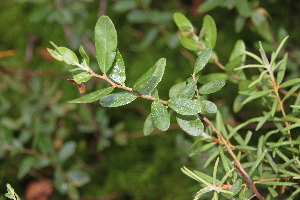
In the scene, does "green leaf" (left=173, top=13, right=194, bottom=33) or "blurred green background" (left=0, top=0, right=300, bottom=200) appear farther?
"blurred green background" (left=0, top=0, right=300, bottom=200)

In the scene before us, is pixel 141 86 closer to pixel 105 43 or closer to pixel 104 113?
pixel 105 43

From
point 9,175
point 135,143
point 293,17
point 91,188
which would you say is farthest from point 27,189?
Result: point 293,17

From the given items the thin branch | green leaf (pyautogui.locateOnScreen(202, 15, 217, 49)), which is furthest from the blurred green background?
the thin branch

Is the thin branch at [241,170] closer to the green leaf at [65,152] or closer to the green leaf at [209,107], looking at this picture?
the green leaf at [209,107]

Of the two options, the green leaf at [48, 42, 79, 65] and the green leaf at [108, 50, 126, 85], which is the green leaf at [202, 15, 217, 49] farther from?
the green leaf at [48, 42, 79, 65]

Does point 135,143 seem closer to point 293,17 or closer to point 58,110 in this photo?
point 58,110
